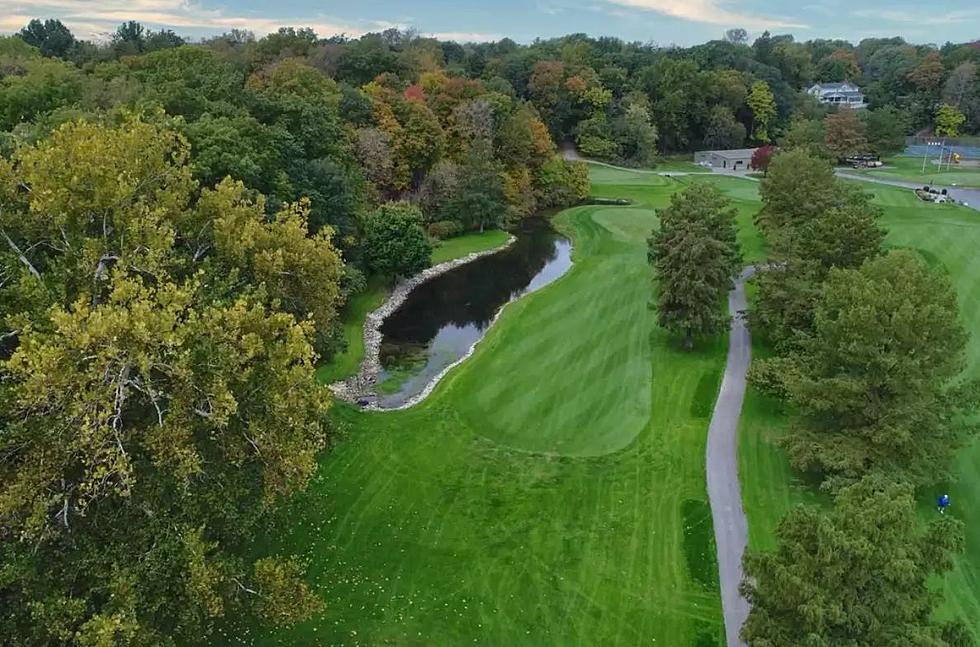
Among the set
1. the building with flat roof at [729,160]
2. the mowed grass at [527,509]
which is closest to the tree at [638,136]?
the building with flat roof at [729,160]

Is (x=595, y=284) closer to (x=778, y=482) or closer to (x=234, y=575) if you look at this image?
(x=778, y=482)

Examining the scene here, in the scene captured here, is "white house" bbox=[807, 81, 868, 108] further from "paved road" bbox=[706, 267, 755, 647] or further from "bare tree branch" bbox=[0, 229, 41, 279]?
"bare tree branch" bbox=[0, 229, 41, 279]

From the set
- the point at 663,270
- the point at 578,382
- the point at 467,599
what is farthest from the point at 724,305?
the point at 467,599

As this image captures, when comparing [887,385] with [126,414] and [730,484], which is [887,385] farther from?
[126,414]

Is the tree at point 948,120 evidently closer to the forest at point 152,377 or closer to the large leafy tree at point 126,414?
the forest at point 152,377

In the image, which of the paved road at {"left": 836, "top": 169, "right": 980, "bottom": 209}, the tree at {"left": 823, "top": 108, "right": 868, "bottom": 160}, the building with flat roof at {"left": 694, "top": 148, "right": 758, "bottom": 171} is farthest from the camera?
the building with flat roof at {"left": 694, "top": 148, "right": 758, "bottom": 171}

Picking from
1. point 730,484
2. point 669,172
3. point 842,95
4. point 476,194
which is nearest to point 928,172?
point 669,172

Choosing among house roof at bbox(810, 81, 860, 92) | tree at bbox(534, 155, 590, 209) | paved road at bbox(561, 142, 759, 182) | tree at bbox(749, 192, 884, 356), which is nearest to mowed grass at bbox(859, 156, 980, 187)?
paved road at bbox(561, 142, 759, 182)
